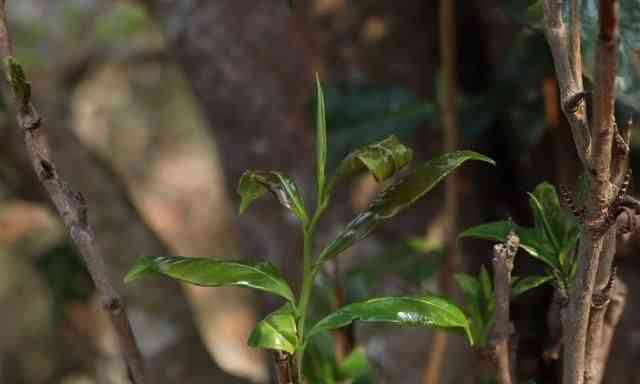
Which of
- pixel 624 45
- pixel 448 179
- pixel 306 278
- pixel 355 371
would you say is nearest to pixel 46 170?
pixel 306 278

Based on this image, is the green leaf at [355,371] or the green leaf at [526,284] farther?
the green leaf at [355,371]

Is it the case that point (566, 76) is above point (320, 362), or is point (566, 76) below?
above

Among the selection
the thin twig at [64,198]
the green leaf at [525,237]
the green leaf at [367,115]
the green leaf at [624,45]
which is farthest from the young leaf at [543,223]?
the green leaf at [367,115]

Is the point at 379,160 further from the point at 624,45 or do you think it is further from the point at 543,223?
the point at 624,45

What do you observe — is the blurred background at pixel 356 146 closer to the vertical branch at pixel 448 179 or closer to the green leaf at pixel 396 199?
the vertical branch at pixel 448 179

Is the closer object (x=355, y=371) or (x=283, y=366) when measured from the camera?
(x=283, y=366)

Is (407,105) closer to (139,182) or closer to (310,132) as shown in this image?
(310,132)
